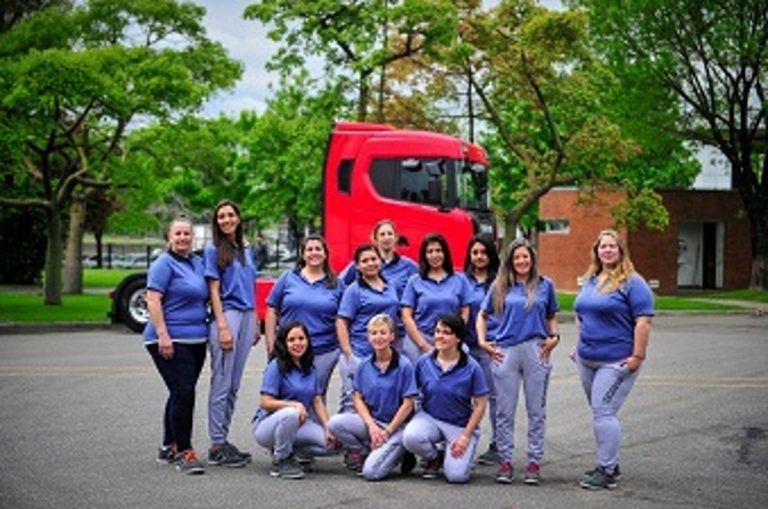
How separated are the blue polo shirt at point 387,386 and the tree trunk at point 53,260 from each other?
17.6 metres

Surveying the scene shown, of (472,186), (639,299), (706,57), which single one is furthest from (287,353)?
(706,57)

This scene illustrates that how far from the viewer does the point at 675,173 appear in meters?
56.0

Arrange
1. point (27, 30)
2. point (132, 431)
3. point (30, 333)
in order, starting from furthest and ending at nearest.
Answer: point (27, 30), point (30, 333), point (132, 431)

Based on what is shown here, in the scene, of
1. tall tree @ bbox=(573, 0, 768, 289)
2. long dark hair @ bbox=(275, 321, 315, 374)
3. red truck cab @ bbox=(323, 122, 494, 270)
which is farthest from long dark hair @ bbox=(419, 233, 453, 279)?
tall tree @ bbox=(573, 0, 768, 289)

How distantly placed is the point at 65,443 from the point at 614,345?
4.41m

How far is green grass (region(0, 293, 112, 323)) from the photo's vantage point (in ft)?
67.0

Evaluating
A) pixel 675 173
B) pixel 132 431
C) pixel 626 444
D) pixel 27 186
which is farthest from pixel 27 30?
pixel 675 173

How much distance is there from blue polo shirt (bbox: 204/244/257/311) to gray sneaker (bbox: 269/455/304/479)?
3.97 ft

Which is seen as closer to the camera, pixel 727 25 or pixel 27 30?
pixel 27 30

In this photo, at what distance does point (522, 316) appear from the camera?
25.6 ft

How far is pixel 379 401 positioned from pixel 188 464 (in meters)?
1.42

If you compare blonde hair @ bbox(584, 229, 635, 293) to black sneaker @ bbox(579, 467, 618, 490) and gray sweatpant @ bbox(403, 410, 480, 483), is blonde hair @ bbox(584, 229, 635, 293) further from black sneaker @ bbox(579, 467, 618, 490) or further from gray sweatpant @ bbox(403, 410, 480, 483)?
gray sweatpant @ bbox(403, 410, 480, 483)

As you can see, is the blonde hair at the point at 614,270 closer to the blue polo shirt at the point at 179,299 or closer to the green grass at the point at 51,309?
the blue polo shirt at the point at 179,299

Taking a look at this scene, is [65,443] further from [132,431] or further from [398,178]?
[398,178]
